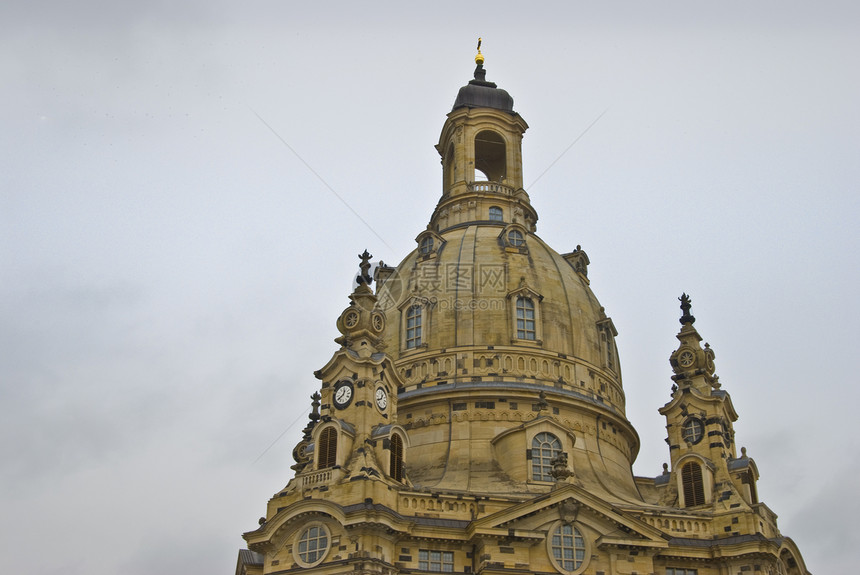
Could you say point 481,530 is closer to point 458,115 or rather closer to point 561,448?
point 561,448

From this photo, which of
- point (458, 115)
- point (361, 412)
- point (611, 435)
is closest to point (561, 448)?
point (611, 435)

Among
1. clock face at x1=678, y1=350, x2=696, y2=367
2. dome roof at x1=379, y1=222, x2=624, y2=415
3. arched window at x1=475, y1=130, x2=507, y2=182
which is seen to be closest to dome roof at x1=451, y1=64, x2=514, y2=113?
arched window at x1=475, y1=130, x2=507, y2=182

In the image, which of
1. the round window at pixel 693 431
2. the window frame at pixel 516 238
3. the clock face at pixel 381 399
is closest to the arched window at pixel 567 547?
the clock face at pixel 381 399

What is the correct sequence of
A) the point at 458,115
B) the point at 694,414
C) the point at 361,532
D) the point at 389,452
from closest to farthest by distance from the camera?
the point at 361,532
the point at 389,452
the point at 694,414
the point at 458,115

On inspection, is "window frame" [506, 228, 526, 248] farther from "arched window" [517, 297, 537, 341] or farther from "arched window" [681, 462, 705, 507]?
"arched window" [681, 462, 705, 507]

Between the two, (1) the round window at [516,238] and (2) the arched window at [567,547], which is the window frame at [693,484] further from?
(1) the round window at [516,238]

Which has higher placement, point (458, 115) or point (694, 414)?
point (458, 115)

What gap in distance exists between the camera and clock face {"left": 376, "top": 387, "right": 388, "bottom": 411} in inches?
1961

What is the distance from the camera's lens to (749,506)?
49531 mm

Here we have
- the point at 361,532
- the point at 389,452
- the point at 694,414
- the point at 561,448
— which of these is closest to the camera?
the point at 361,532

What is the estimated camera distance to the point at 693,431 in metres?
54.0

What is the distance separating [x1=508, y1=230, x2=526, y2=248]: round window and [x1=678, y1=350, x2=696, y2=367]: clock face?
1126 centimetres

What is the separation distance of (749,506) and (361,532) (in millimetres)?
19041

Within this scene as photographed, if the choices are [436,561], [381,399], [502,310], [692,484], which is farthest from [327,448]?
[692,484]
